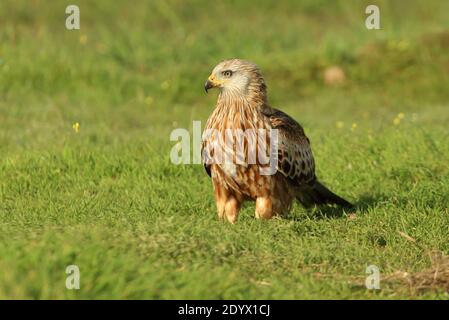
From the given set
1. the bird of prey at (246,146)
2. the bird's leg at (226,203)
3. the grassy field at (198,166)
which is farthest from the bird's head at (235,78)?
the grassy field at (198,166)

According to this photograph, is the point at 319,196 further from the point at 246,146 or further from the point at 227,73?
the point at 227,73

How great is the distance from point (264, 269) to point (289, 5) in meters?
14.3

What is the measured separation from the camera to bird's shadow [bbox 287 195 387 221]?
31.1 ft

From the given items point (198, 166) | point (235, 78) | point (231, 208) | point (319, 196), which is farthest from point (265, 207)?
point (198, 166)

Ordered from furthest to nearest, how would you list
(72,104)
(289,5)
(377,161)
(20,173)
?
(289,5) → (72,104) → (377,161) → (20,173)

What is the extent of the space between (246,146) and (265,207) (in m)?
0.61

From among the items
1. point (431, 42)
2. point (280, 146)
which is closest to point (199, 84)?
point (431, 42)

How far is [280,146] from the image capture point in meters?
8.90

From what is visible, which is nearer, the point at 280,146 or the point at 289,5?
the point at 280,146

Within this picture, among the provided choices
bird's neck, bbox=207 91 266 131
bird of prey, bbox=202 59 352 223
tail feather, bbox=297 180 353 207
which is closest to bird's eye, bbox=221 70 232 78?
bird of prey, bbox=202 59 352 223

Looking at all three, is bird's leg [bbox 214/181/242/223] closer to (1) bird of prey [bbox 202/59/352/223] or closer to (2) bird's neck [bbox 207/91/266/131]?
(1) bird of prey [bbox 202/59/352/223]

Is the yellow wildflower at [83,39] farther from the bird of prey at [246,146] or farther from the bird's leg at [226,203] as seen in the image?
the bird's leg at [226,203]

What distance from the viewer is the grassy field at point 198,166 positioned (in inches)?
275
